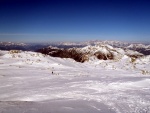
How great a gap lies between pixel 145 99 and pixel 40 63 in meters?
15.8

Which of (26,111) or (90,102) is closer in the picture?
(26,111)

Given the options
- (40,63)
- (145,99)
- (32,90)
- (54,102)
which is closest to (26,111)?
(54,102)

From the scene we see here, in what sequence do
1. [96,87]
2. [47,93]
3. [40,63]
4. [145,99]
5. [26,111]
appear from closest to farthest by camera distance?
[26,111] → [145,99] → [47,93] → [96,87] → [40,63]

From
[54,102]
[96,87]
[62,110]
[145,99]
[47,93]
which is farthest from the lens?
[96,87]

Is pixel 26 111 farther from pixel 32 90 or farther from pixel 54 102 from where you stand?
pixel 32 90

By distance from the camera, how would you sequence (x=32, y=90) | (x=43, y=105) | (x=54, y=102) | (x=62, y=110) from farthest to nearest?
(x=32, y=90), (x=54, y=102), (x=43, y=105), (x=62, y=110)

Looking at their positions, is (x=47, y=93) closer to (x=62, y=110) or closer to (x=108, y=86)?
(x=62, y=110)

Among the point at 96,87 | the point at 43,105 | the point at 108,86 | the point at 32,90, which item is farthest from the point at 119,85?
the point at 43,105

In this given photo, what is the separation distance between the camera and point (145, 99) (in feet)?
28.6

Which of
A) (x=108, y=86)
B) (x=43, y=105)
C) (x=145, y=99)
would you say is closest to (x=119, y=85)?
(x=108, y=86)

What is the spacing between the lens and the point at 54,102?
308 inches

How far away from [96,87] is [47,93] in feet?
9.89

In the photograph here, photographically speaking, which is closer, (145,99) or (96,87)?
(145,99)

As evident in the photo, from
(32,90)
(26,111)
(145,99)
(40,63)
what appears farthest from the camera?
(40,63)
